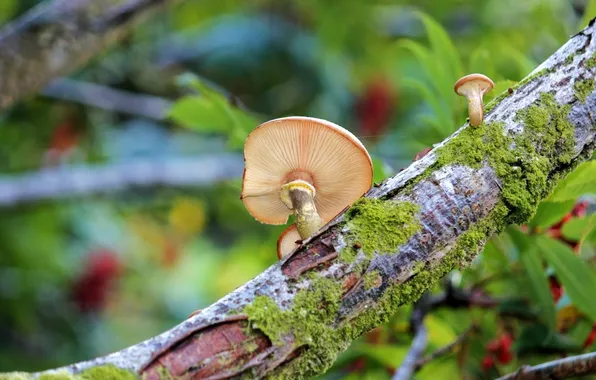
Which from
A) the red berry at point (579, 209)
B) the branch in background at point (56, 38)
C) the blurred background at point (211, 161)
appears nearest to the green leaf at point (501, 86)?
A: the blurred background at point (211, 161)

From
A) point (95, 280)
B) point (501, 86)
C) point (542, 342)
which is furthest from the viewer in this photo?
point (95, 280)

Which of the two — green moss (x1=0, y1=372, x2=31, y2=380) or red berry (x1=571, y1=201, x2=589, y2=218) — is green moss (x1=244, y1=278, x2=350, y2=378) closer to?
green moss (x1=0, y1=372, x2=31, y2=380)

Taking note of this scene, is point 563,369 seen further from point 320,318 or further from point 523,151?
point 320,318

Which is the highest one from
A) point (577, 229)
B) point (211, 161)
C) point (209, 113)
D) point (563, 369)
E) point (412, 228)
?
point (211, 161)

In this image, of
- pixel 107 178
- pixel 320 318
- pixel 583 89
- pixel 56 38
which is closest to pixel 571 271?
pixel 583 89

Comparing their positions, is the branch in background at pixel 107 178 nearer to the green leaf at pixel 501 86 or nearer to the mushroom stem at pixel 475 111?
the green leaf at pixel 501 86
